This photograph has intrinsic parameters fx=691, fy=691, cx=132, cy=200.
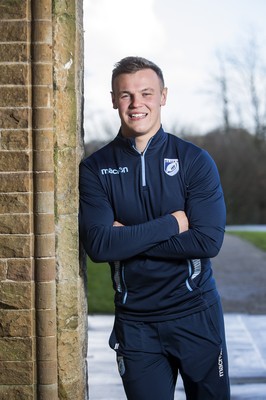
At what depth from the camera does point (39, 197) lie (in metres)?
2.94

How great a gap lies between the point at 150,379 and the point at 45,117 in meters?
1.19

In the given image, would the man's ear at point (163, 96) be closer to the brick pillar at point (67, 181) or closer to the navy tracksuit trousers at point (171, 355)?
the brick pillar at point (67, 181)

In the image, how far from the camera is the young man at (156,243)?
291 centimetres

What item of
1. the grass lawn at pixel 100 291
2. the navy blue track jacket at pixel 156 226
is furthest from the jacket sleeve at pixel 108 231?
the grass lawn at pixel 100 291

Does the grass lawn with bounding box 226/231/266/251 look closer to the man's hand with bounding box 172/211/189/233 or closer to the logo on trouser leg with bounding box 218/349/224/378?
the logo on trouser leg with bounding box 218/349/224/378

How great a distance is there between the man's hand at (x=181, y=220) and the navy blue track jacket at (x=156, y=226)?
0.07ft

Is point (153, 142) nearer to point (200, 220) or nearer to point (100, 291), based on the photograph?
point (200, 220)

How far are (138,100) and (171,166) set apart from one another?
31 centimetres

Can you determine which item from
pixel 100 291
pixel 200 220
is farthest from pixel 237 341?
pixel 200 220

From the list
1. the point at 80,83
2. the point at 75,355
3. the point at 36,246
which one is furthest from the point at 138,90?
the point at 75,355

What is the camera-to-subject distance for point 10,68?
2.91 meters

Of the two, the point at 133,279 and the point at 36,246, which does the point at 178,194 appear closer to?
the point at 133,279

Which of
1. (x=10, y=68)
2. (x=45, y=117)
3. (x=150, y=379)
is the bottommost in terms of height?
(x=150, y=379)

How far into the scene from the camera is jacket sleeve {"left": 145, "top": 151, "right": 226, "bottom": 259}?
2.90 metres
